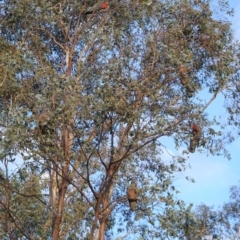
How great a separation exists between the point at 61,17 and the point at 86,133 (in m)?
3.51

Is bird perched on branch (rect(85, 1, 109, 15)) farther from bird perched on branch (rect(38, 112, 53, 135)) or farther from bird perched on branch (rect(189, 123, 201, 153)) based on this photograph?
bird perched on branch (rect(38, 112, 53, 135))

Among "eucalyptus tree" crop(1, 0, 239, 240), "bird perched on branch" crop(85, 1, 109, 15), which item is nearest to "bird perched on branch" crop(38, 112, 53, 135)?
"eucalyptus tree" crop(1, 0, 239, 240)

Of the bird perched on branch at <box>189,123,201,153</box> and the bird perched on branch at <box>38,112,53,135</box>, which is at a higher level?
the bird perched on branch at <box>189,123,201,153</box>

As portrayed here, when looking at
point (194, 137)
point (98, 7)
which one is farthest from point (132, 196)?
point (98, 7)

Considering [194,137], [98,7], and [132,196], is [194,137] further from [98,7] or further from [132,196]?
[98,7]

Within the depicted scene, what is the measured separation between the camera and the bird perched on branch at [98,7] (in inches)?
530

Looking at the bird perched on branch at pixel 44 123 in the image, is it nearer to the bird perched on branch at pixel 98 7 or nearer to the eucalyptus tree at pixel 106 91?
the eucalyptus tree at pixel 106 91

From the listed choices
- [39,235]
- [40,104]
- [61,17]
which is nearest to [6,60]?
[40,104]

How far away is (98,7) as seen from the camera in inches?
532

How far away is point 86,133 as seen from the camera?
1099 centimetres

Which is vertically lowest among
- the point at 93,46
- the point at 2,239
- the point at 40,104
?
the point at 2,239

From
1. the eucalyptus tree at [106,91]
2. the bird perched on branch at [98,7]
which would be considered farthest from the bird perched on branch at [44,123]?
the bird perched on branch at [98,7]

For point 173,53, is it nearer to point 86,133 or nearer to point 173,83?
point 173,83

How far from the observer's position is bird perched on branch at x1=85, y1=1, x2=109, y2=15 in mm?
13469
